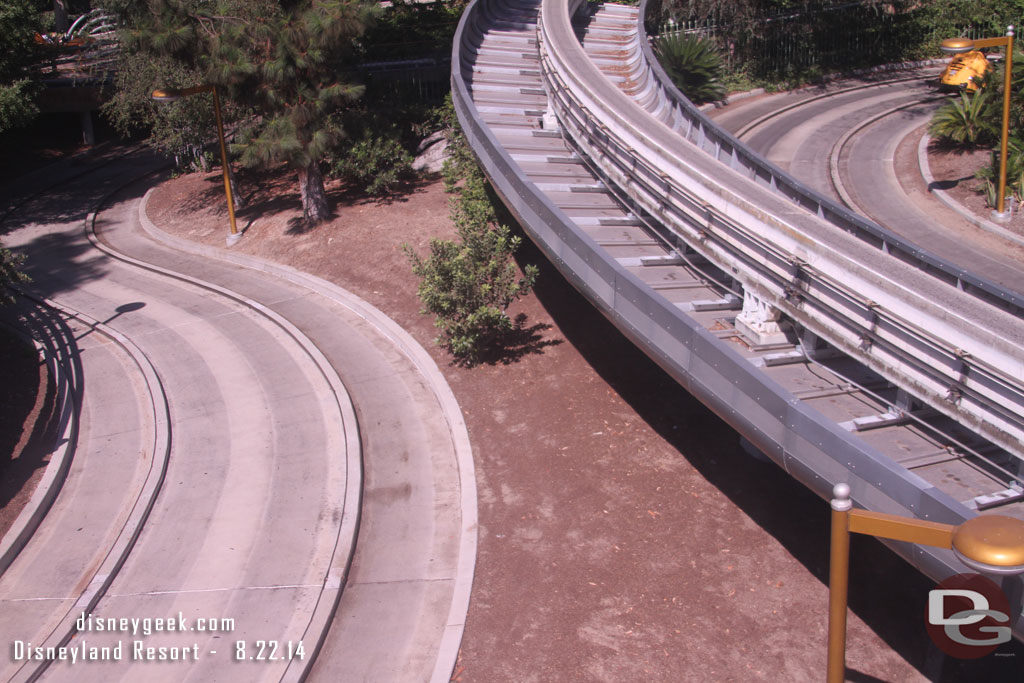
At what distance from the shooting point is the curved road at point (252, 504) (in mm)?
8508

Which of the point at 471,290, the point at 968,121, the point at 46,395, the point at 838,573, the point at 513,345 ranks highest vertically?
the point at 968,121

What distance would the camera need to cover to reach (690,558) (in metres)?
9.27

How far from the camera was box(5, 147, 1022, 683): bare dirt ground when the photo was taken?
7969 mm

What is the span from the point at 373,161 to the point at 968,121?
50.0ft

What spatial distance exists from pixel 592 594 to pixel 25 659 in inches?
229

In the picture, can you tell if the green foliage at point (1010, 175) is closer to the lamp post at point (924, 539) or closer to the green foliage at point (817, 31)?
the green foliage at point (817, 31)

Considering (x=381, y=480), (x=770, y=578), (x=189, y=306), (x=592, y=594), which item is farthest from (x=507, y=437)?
(x=189, y=306)

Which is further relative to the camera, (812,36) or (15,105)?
(812,36)

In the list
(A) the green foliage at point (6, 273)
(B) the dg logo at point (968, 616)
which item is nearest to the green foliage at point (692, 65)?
(A) the green foliage at point (6, 273)

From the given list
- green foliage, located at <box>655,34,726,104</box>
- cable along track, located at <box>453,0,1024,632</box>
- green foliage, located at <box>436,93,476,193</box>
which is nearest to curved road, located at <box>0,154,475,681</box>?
cable along track, located at <box>453,0,1024,632</box>

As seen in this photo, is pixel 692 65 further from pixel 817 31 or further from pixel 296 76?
pixel 296 76

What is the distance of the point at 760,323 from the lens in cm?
902

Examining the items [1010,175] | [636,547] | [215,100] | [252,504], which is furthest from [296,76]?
[1010,175]

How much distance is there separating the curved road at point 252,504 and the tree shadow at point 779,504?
2.86 meters
